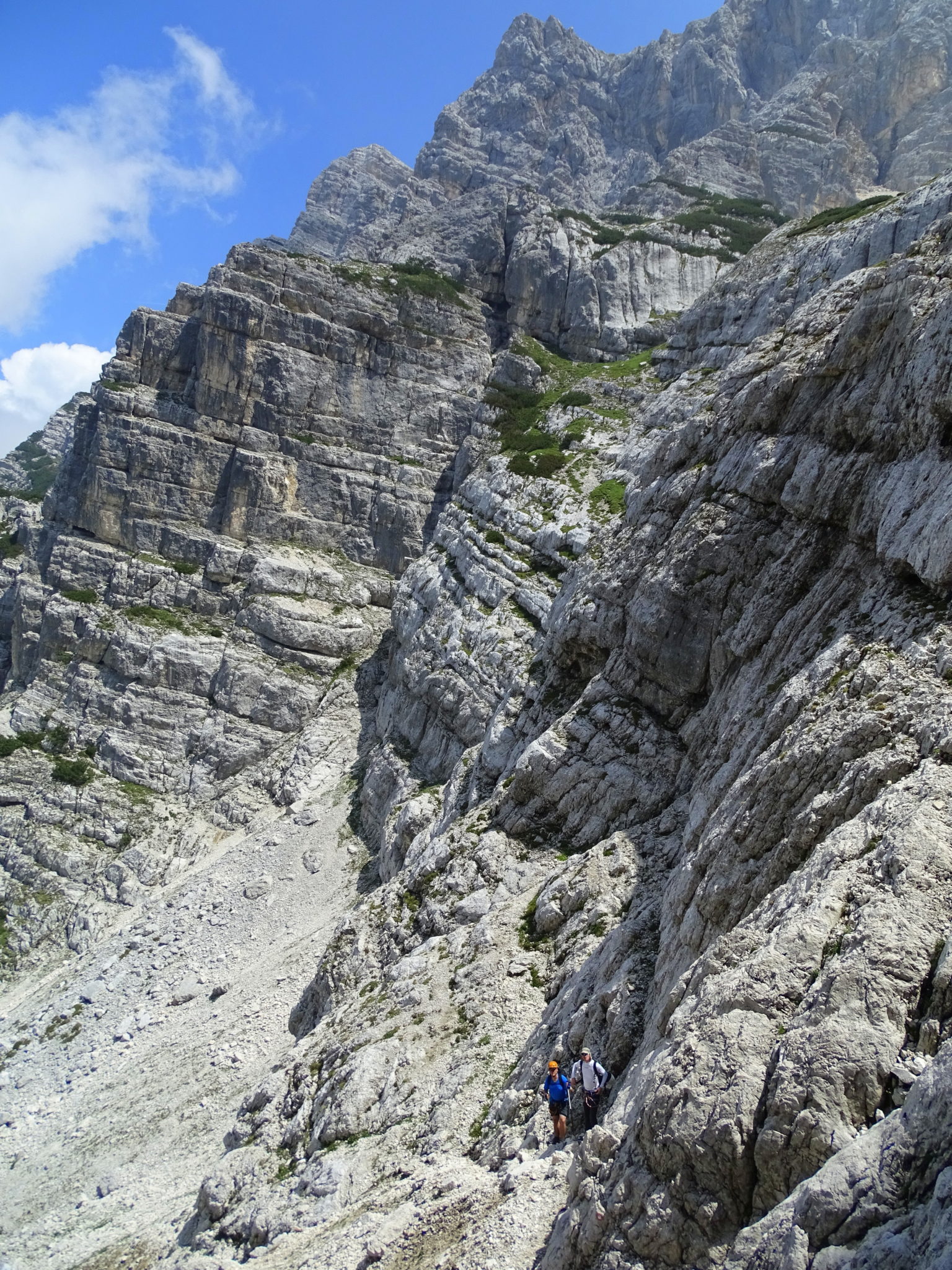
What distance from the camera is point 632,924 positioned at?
17.4 meters

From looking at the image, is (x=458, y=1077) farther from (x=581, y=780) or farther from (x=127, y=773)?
(x=127, y=773)

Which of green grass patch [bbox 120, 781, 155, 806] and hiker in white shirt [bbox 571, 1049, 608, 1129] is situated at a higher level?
hiker in white shirt [bbox 571, 1049, 608, 1129]

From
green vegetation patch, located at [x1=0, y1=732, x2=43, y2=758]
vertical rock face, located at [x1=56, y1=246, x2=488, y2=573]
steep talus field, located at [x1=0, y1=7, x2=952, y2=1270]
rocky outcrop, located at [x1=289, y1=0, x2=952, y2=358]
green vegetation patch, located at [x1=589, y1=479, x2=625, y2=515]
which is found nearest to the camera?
steep talus field, located at [x1=0, y1=7, x2=952, y2=1270]

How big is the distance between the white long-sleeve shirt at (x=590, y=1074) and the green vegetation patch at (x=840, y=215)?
64.4m

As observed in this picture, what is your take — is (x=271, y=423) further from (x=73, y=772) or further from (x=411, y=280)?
(x=73, y=772)

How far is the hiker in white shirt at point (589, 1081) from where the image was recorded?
43.6 feet

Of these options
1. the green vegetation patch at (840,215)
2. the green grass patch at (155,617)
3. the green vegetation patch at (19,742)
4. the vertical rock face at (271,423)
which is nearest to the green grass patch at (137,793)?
the green vegetation patch at (19,742)

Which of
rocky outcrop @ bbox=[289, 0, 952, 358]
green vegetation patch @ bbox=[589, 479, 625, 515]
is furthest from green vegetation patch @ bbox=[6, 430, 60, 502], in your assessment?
green vegetation patch @ bbox=[589, 479, 625, 515]

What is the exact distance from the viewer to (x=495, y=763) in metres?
32.4

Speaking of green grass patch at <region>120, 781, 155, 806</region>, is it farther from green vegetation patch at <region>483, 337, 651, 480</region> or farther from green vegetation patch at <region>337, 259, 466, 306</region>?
green vegetation patch at <region>483, 337, 651, 480</region>

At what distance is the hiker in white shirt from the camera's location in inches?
523

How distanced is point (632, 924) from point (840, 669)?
7.60m

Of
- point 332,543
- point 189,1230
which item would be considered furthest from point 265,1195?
point 332,543

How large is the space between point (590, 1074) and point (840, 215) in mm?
73152
